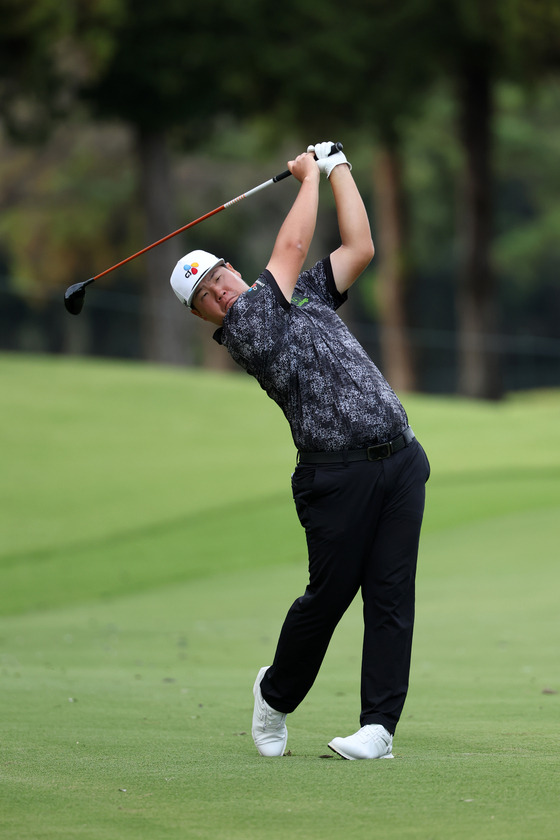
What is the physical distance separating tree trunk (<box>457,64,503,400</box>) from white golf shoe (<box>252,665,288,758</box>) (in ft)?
71.3

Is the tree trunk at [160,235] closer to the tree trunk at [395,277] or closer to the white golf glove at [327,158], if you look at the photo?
the tree trunk at [395,277]

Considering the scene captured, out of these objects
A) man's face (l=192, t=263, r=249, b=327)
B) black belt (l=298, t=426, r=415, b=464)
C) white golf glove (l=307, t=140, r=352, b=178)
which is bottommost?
black belt (l=298, t=426, r=415, b=464)

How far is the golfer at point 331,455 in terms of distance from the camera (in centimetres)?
405

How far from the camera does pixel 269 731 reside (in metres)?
4.21

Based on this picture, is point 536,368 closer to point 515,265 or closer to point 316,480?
point 515,265

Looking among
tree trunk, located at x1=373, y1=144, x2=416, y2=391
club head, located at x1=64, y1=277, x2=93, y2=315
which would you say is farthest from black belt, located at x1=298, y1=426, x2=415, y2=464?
tree trunk, located at x1=373, y1=144, x2=416, y2=391

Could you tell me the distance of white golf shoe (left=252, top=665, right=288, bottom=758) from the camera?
4188 millimetres

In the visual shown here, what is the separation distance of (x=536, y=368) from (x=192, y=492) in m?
21.0

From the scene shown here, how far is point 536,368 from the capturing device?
33.5m

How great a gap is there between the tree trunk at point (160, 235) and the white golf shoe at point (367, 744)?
21.1 metres

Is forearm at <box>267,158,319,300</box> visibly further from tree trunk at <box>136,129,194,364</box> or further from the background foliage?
tree trunk at <box>136,129,194,364</box>

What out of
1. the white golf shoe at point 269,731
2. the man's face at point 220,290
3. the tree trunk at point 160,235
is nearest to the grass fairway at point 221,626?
the white golf shoe at point 269,731

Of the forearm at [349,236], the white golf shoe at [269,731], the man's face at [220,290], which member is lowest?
the white golf shoe at [269,731]

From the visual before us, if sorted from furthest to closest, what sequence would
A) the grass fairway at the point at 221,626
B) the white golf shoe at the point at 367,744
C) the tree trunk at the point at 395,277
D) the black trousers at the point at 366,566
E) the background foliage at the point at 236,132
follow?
the tree trunk at the point at 395,277, the background foliage at the point at 236,132, the black trousers at the point at 366,566, the white golf shoe at the point at 367,744, the grass fairway at the point at 221,626
